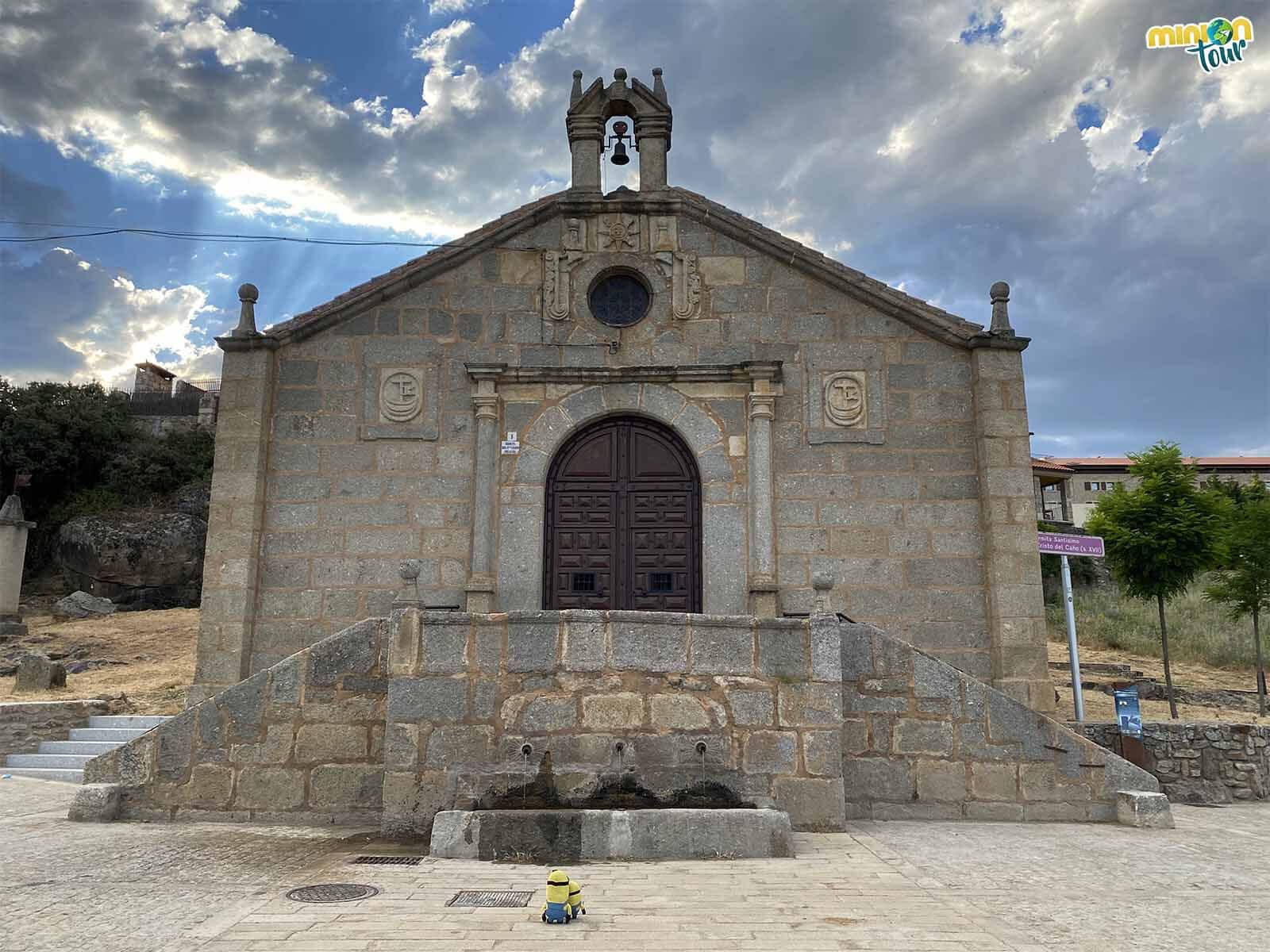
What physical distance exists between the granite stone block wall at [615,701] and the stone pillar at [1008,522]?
3674 millimetres

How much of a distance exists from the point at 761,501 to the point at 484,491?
10.7 ft

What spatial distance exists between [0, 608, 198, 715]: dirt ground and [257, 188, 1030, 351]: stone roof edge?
19.5ft

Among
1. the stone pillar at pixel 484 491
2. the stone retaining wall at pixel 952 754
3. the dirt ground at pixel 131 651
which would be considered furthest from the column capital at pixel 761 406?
the dirt ground at pixel 131 651

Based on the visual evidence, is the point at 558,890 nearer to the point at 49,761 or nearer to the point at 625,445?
the point at 625,445

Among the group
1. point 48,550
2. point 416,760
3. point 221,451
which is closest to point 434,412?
point 221,451

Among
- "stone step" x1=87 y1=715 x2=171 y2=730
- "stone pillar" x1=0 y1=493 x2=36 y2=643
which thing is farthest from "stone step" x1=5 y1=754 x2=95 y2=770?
"stone pillar" x1=0 y1=493 x2=36 y2=643

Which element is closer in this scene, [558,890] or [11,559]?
[558,890]

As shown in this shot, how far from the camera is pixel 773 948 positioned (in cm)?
437

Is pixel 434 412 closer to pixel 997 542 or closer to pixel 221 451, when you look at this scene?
pixel 221 451

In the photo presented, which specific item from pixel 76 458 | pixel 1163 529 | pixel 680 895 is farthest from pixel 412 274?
pixel 76 458

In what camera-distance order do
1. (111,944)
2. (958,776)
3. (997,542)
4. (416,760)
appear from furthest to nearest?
(997,542), (958,776), (416,760), (111,944)

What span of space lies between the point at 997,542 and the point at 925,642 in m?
1.39

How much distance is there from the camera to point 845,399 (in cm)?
1112

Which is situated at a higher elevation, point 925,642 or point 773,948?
point 925,642
